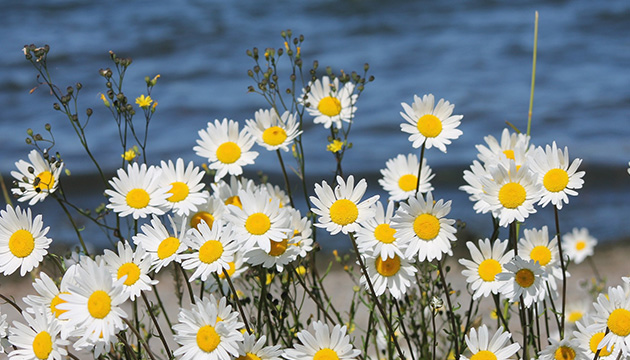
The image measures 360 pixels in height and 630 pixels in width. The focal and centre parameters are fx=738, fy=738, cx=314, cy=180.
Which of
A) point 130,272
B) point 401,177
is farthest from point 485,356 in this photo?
point 130,272

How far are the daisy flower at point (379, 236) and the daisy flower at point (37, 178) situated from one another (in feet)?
2.10

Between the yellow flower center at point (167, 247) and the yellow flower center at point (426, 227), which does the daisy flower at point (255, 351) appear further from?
the yellow flower center at point (426, 227)

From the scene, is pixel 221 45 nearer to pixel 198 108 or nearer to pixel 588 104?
pixel 198 108

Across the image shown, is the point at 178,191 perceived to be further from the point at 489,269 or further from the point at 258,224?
the point at 489,269

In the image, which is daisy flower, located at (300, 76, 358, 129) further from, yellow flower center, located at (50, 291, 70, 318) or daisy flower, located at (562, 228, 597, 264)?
daisy flower, located at (562, 228, 597, 264)

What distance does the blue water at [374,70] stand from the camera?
4.93 metres

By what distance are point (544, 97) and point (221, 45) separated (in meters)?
2.98

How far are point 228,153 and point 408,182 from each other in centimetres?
46

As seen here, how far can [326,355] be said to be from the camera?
4.55 feet

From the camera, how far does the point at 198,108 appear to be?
5.69 meters

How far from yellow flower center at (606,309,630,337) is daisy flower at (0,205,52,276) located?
1081 millimetres

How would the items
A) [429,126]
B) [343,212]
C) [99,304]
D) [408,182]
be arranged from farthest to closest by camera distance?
[408,182] < [429,126] < [343,212] < [99,304]

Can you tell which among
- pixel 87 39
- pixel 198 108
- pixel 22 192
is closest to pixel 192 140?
pixel 198 108

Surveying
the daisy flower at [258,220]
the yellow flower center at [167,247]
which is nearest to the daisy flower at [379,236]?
the daisy flower at [258,220]
